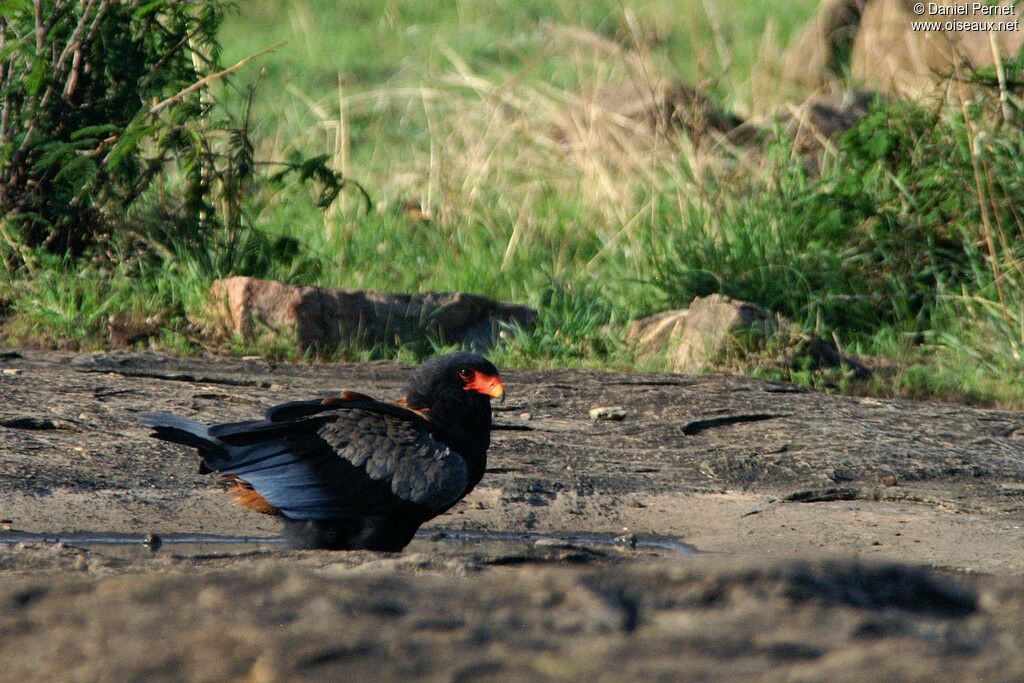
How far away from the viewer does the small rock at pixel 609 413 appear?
5.86 metres

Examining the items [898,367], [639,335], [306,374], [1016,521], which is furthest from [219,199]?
[1016,521]

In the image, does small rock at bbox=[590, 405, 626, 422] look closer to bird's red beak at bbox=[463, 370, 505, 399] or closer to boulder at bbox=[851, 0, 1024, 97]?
bird's red beak at bbox=[463, 370, 505, 399]

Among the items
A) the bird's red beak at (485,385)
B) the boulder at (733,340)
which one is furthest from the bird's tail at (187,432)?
the boulder at (733,340)

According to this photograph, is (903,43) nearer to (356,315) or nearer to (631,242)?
(631,242)

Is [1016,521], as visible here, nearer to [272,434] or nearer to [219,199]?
[272,434]

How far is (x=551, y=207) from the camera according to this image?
30.7 ft

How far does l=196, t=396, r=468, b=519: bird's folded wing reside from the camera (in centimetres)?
389

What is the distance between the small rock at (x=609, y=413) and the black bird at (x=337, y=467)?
1.86 m

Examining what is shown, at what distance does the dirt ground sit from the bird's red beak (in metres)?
0.49

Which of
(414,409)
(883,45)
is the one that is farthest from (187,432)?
(883,45)

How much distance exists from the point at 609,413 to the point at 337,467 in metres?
2.15

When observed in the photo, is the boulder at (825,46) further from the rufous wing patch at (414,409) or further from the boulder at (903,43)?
the rufous wing patch at (414,409)

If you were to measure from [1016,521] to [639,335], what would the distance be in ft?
9.76

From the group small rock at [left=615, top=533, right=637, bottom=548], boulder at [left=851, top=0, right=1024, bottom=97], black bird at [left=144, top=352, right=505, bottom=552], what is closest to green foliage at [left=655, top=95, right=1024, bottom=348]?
boulder at [left=851, top=0, right=1024, bottom=97]
